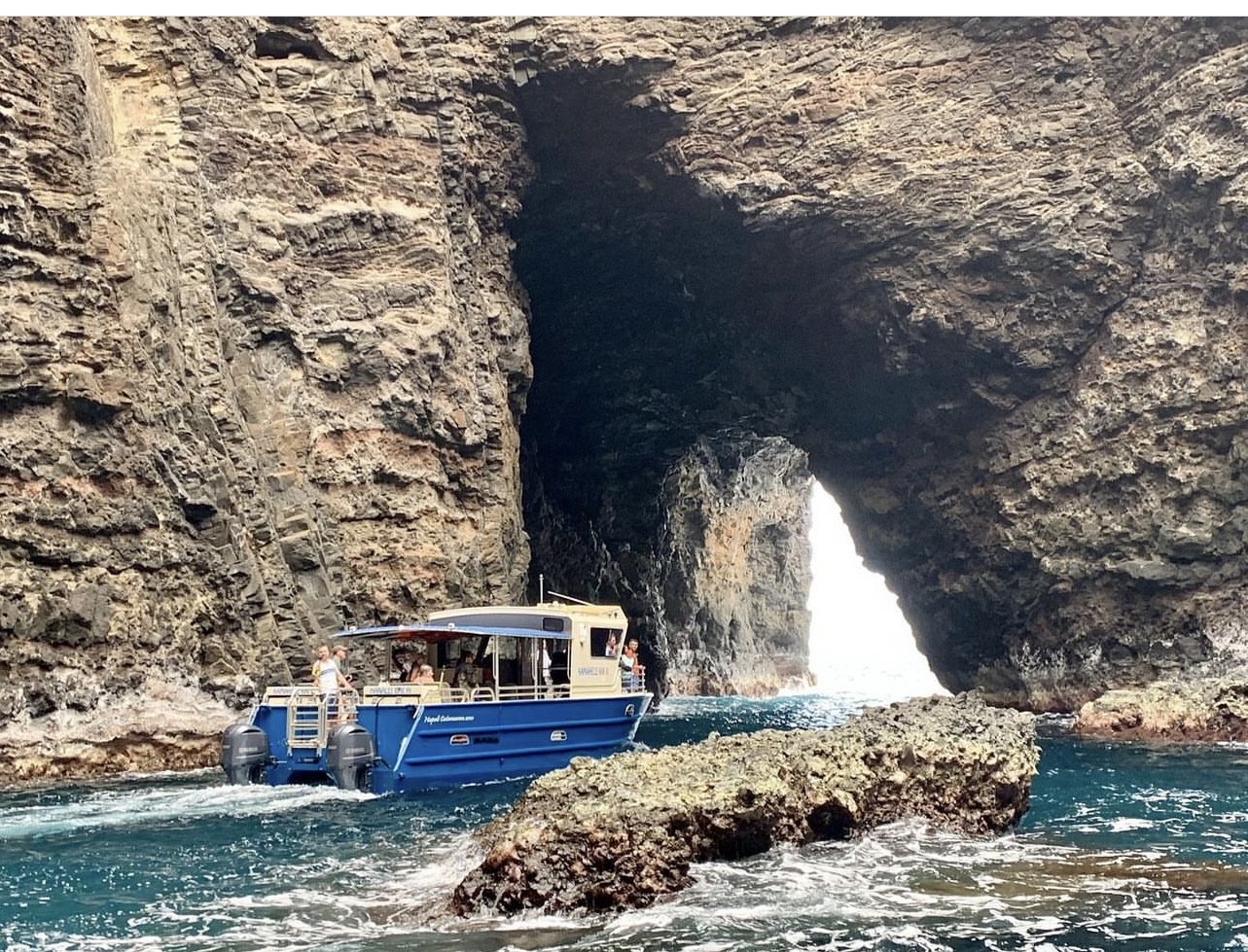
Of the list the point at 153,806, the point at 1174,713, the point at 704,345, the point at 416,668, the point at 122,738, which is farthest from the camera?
the point at 704,345

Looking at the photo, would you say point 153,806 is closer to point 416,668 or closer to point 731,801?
point 416,668

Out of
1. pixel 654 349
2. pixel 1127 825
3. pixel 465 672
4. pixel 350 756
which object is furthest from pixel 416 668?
pixel 654 349

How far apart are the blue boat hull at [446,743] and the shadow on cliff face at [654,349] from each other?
58.4ft

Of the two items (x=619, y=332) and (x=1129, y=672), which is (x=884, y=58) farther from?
(x=1129, y=672)

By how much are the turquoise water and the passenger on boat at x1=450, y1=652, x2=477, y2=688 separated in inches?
201

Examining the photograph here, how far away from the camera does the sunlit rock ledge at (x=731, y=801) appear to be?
36.6 ft

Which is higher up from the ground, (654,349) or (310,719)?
(654,349)

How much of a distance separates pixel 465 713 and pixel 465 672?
2.27 m

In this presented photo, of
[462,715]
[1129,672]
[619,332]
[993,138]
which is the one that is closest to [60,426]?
[462,715]

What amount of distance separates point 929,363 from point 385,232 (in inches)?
666

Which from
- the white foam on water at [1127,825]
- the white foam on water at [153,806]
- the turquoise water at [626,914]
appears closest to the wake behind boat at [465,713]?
the white foam on water at [153,806]

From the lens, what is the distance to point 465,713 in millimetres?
22609

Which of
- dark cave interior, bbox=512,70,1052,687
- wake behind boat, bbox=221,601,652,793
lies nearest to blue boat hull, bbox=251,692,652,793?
wake behind boat, bbox=221,601,652,793

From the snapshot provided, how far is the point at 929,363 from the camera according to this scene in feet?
123
